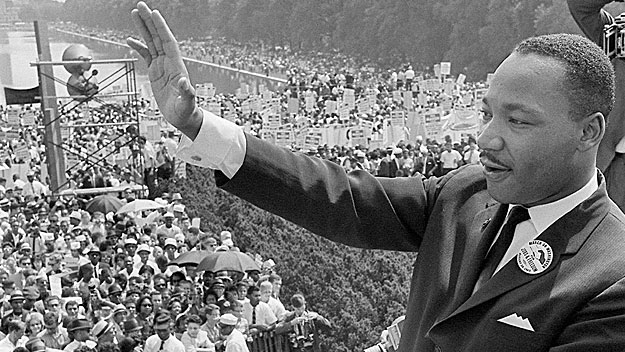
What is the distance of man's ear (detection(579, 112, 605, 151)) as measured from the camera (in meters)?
1.32

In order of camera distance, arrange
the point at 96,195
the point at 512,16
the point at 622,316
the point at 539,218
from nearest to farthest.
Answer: the point at 622,316, the point at 539,218, the point at 96,195, the point at 512,16

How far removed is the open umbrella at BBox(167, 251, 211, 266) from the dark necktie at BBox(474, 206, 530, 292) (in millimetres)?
6107

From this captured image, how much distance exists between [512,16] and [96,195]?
2321 cm

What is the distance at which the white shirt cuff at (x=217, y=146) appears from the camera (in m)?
1.46

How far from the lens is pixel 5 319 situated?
6.15 meters

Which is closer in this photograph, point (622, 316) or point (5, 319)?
point (622, 316)

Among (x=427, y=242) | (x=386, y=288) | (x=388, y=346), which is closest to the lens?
(x=427, y=242)

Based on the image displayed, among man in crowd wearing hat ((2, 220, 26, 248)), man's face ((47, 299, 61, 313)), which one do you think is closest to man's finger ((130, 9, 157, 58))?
man's face ((47, 299, 61, 313))

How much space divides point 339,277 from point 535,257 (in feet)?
19.0

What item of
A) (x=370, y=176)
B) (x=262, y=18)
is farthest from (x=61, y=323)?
(x=262, y=18)

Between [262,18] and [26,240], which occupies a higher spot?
[26,240]

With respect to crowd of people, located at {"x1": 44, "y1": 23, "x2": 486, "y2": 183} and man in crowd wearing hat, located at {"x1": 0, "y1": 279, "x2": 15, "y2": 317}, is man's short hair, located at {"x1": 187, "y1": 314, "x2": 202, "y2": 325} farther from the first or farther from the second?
man in crowd wearing hat, located at {"x1": 0, "y1": 279, "x2": 15, "y2": 317}

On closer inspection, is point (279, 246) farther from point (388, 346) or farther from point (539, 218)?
point (539, 218)

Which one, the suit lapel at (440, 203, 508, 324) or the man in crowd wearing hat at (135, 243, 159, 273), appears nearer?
the suit lapel at (440, 203, 508, 324)
